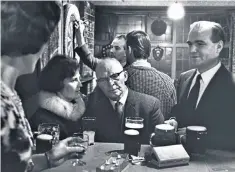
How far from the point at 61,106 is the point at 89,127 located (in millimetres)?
294

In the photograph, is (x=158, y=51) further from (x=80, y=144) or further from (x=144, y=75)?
(x=80, y=144)

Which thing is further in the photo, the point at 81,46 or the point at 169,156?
the point at 81,46

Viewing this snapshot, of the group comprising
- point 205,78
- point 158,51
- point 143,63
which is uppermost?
point 158,51

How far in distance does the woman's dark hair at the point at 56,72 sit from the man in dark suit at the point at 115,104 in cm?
25

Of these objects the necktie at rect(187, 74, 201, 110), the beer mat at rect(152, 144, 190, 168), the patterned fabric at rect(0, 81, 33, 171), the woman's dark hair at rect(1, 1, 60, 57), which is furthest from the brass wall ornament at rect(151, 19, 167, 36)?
the patterned fabric at rect(0, 81, 33, 171)

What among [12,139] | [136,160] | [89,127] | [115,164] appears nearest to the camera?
[12,139]

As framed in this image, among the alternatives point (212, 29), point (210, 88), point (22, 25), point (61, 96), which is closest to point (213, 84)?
point (210, 88)

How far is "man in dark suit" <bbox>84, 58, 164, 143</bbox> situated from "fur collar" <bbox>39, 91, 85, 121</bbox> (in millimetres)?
80

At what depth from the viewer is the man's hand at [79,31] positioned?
108 inches

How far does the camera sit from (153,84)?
2.84m

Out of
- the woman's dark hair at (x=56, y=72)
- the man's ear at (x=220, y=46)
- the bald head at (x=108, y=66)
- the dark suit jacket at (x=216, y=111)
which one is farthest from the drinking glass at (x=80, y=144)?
the man's ear at (x=220, y=46)

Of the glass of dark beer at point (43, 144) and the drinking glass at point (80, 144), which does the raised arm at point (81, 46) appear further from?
the glass of dark beer at point (43, 144)

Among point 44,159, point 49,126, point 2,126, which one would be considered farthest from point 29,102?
point 2,126

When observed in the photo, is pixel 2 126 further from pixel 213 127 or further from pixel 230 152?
pixel 213 127
